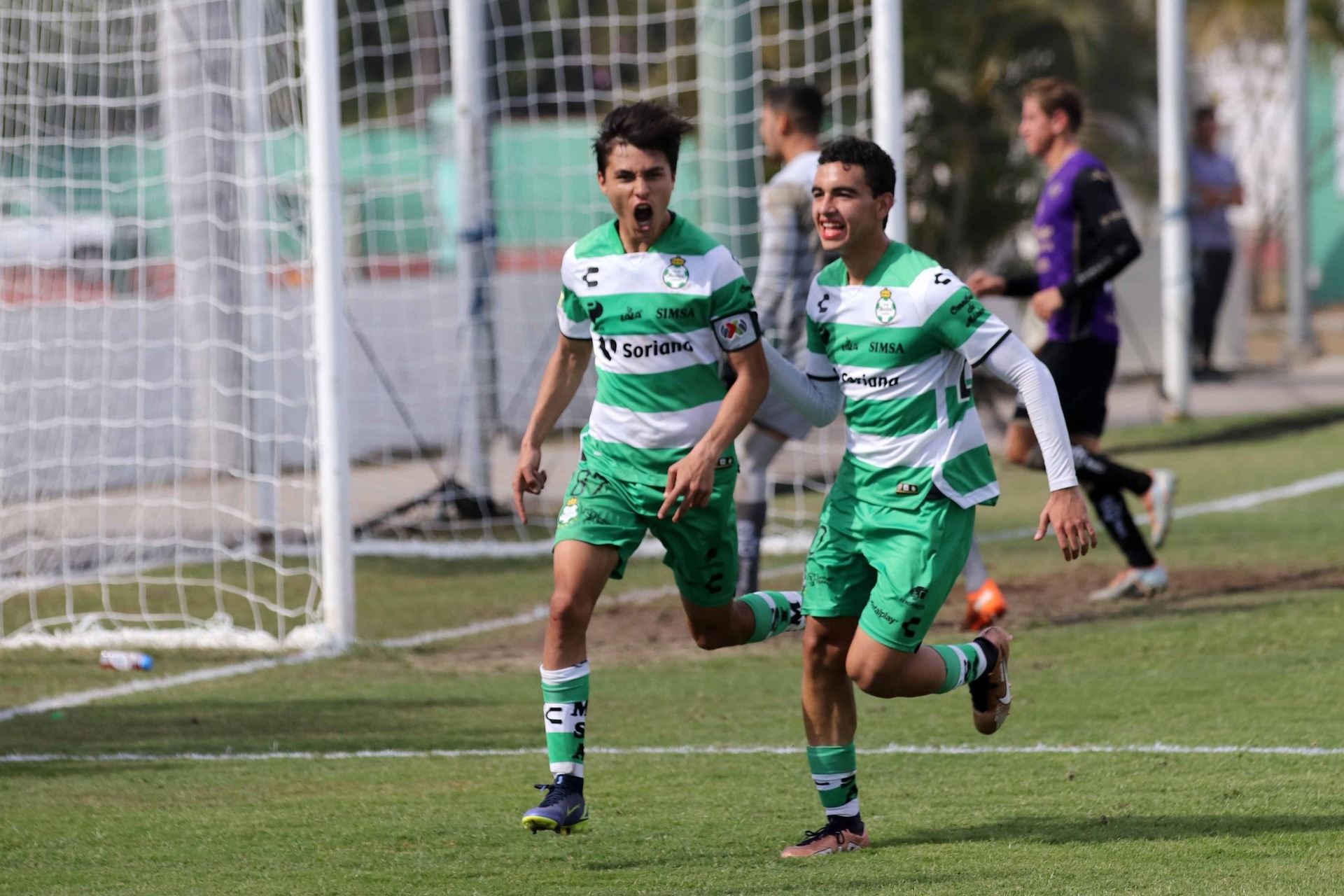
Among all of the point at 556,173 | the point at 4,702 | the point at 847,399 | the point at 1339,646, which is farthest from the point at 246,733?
the point at 556,173

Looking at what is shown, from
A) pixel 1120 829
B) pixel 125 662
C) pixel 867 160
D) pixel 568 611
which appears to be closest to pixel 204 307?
pixel 125 662

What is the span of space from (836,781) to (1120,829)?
0.80 meters

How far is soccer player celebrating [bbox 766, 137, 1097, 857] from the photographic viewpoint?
4777mm

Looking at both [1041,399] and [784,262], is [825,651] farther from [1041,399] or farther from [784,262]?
[784,262]

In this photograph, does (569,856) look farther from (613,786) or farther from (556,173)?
(556,173)

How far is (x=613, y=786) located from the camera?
Answer: 18.6 feet

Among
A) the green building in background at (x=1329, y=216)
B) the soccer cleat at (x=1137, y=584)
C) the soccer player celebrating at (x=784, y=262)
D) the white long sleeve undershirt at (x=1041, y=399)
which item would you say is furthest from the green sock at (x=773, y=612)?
the green building in background at (x=1329, y=216)

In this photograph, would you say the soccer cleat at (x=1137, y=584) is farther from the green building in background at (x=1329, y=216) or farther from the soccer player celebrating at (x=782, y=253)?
the green building in background at (x=1329, y=216)

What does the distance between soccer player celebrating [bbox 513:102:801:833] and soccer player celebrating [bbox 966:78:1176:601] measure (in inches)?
125

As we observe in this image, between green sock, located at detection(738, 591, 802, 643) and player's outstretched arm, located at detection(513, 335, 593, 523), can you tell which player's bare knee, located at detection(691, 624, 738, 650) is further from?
player's outstretched arm, located at detection(513, 335, 593, 523)

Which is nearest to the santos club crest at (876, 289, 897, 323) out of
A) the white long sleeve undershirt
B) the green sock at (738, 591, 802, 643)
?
the white long sleeve undershirt

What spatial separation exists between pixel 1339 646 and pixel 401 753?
387 centimetres

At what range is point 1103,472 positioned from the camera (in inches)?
325

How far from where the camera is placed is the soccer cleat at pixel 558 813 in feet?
15.4
